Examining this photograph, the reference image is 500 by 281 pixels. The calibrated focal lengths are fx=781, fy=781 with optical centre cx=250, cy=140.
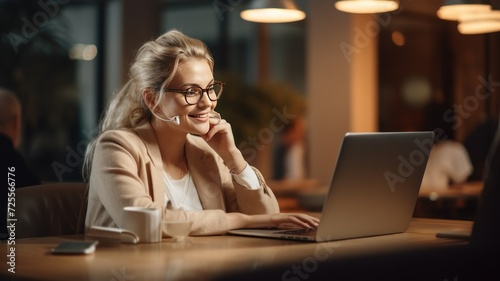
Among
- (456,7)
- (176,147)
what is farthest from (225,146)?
(456,7)

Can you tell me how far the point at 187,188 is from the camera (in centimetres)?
262

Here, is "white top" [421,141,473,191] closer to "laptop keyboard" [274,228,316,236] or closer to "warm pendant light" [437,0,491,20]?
"warm pendant light" [437,0,491,20]

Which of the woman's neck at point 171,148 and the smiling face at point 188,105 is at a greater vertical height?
the smiling face at point 188,105

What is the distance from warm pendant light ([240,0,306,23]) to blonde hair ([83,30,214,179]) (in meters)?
2.56

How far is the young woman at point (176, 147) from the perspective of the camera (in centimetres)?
239

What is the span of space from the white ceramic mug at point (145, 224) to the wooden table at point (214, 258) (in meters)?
0.04

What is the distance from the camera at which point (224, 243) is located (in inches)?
82.1

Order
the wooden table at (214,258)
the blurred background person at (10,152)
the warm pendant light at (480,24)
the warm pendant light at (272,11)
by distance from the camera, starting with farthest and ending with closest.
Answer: the warm pendant light at (480,24)
the warm pendant light at (272,11)
the blurred background person at (10,152)
the wooden table at (214,258)

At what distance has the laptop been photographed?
2.01m

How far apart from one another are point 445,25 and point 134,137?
7.89 m

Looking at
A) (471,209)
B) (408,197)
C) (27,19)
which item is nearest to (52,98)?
(27,19)

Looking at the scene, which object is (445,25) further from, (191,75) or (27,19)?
(191,75)

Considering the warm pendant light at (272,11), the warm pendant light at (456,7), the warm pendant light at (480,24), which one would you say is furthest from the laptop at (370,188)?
the warm pendant light at (480,24)

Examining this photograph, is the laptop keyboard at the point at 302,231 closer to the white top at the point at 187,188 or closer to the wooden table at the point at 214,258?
the wooden table at the point at 214,258
